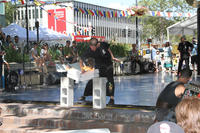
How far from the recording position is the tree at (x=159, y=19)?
14238 mm

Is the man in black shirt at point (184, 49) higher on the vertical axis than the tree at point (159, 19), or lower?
lower

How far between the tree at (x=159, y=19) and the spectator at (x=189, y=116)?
965 centimetres

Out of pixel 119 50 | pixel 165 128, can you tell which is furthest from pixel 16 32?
pixel 165 128

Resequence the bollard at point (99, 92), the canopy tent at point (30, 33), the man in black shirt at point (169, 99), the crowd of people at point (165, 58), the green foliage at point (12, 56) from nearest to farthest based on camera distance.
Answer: the man in black shirt at point (169, 99) < the bollard at point (99, 92) < the green foliage at point (12, 56) < the crowd of people at point (165, 58) < the canopy tent at point (30, 33)

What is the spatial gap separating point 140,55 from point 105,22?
2.75 metres

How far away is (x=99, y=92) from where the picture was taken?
32.6 ft

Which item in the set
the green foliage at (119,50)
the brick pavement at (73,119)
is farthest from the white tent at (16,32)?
the brick pavement at (73,119)

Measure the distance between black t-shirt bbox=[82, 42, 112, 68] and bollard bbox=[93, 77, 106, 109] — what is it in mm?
862

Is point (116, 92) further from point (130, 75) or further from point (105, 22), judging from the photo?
point (105, 22)

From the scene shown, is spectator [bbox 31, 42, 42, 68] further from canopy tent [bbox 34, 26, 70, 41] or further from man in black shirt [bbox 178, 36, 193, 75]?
canopy tent [bbox 34, 26, 70, 41]

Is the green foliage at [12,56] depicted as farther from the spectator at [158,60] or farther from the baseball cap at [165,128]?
the baseball cap at [165,128]

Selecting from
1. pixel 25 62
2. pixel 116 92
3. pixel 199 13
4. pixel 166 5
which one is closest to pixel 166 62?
pixel 166 5

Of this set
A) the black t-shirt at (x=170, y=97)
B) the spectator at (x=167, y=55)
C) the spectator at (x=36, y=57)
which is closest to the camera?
the black t-shirt at (x=170, y=97)

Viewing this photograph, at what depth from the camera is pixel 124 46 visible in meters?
23.6
